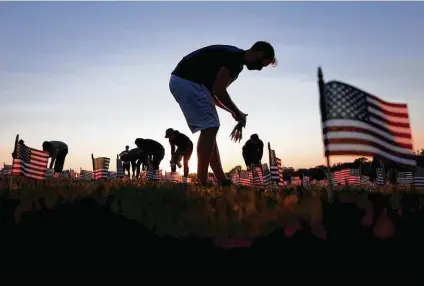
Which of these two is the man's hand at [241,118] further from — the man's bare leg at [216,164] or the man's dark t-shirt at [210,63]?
the man's bare leg at [216,164]

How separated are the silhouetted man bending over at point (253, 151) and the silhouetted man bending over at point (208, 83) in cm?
1125

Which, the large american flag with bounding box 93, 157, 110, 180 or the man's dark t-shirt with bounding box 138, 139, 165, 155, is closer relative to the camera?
the man's dark t-shirt with bounding box 138, 139, 165, 155

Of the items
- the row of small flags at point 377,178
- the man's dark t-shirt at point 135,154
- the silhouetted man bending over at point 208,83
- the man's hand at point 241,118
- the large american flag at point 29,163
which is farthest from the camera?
the man's dark t-shirt at point 135,154

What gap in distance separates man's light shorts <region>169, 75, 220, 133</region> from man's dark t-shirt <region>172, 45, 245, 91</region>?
9cm

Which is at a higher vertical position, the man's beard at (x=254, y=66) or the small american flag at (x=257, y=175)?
A: the man's beard at (x=254, y=66)

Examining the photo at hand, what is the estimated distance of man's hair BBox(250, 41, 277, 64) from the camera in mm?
6177

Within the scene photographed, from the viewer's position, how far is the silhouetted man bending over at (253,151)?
1761cm

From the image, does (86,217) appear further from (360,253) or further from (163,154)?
(163,154)

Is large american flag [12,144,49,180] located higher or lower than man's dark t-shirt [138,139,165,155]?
lower

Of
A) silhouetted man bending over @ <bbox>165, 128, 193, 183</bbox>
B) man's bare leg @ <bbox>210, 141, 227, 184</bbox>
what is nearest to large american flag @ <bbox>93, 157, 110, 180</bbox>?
silhouetted man bending over @ <bbox>165, 128, 193, 183</bbox>

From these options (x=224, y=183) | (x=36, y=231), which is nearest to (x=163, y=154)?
(x=224, y=183)

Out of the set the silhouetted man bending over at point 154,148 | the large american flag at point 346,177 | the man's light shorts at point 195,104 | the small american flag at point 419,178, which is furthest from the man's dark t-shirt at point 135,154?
the man's light shorts at point 195,104

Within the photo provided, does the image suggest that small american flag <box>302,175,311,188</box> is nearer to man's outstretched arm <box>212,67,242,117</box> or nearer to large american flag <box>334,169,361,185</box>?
large american flag <box>334,169,361,185</box>

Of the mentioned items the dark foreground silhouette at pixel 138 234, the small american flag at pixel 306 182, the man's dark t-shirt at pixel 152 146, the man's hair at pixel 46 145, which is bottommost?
the dark foreground silhouette at pixel 138 234
